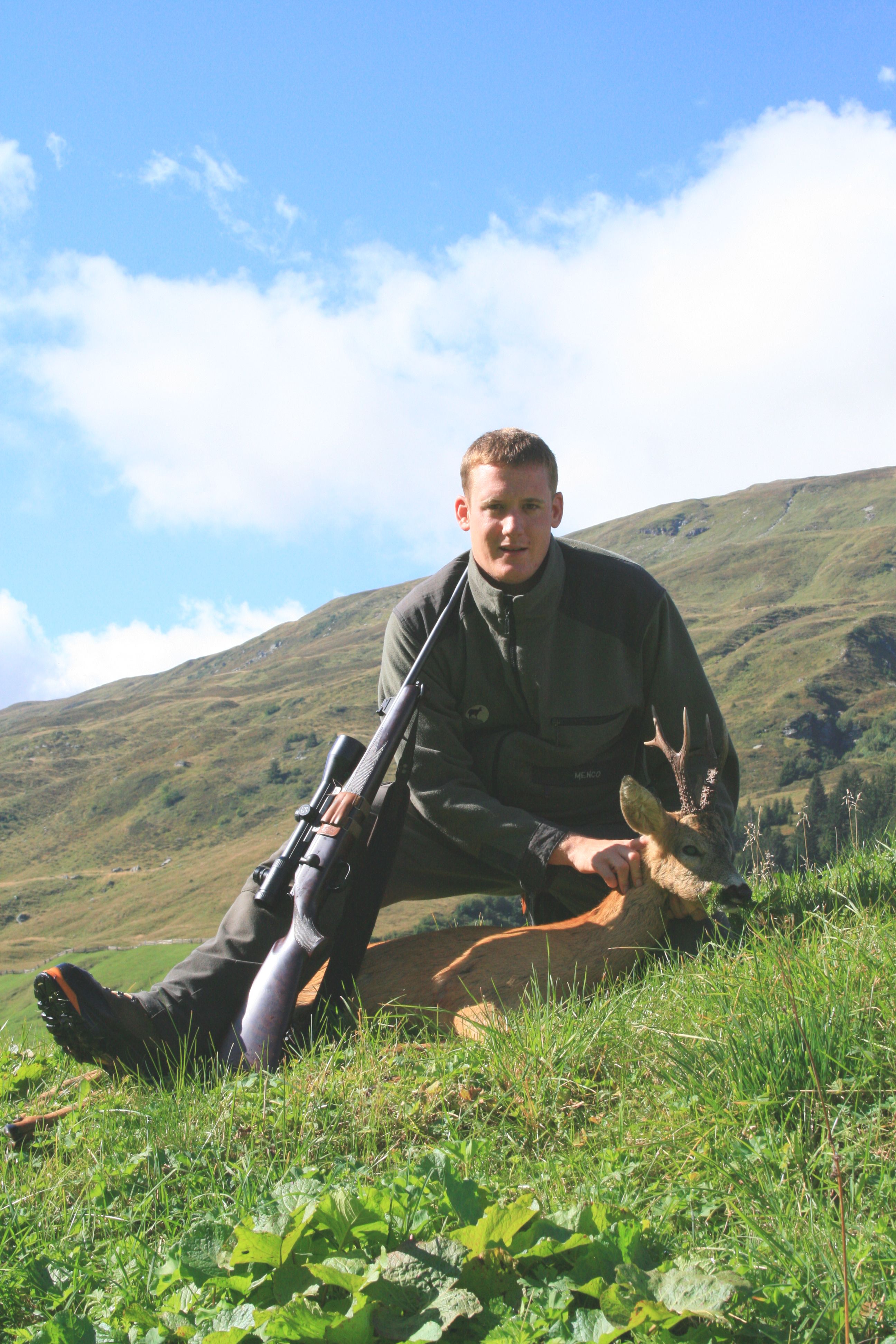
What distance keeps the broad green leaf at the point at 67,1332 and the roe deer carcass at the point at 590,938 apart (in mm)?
2834

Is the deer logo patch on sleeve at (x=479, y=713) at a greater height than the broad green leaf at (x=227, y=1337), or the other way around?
the deer logo patch on sleeve at (x=479, y=713)

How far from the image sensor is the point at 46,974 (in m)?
5.23

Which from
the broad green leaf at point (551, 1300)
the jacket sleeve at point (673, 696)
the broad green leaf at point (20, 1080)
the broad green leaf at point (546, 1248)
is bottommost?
the broad green leaf at point (20, 1080)

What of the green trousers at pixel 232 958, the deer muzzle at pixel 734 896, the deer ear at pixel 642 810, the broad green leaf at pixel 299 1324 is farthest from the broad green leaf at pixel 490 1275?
the deer muzzle at pixel 734 896

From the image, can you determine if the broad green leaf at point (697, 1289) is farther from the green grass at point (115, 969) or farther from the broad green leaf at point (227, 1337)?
the green grass at point (115, 969)

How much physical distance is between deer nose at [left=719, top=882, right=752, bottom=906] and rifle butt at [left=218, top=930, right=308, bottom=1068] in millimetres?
2431

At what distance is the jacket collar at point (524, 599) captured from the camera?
686 cm

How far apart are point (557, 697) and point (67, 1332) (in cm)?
495

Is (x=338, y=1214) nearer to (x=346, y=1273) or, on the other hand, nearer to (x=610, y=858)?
(x=346, y=1273)

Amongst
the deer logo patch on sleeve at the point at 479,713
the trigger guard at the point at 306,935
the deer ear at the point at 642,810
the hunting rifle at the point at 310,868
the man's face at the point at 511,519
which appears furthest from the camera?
the deer logo patch on sleeve at the point at 479,713

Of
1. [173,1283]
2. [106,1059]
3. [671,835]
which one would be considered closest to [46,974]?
[106,1059]

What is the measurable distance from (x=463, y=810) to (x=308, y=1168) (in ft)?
10.8

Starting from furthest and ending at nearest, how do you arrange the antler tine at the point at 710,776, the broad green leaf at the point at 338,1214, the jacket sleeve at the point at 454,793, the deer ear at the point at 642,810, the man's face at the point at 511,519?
the man's face at the point at 511,519 → the jacket sleeve at the point at 454,793 → the antler tine at the point at 710,776 → the deer ear at the point at 642,810 → the broad green leaf at the point at 338,1214

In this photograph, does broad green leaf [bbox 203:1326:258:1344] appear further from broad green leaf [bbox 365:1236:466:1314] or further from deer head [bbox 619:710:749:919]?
deer head [bbox 619:710:749:919]
